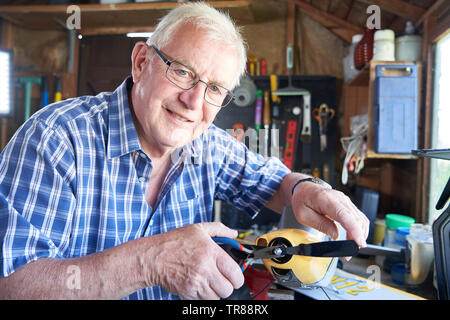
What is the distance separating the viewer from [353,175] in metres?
1.75

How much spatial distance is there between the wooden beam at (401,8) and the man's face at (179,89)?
907 millimetres

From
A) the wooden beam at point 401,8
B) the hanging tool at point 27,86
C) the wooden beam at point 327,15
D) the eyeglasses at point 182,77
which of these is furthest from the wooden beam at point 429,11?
the hanging tool at point 27,86

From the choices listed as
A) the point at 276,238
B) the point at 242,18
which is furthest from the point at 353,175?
the point at 276,238

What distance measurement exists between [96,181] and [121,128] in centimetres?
13

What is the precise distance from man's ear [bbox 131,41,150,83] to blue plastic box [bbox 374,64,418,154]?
0.91 meters

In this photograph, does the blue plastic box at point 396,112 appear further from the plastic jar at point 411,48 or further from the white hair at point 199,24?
the white hair at point 199,24

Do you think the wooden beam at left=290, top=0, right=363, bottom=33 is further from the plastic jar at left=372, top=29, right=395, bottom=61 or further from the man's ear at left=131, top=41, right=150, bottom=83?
the man's ear at left=131, top=41, right=150, bottom=83

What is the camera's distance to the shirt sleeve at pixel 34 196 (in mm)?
535

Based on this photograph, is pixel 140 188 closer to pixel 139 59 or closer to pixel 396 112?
pixel 139 59

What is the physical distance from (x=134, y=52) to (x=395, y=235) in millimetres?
1080

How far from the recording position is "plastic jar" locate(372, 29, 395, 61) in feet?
4.51

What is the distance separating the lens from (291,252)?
22.7 inches

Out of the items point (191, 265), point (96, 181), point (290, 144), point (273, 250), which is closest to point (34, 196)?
point (96, 181)

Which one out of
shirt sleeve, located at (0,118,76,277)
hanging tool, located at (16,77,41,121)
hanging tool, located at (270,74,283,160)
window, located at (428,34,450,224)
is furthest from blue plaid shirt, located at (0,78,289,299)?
hanging tool, located at (16,77,41,121)
